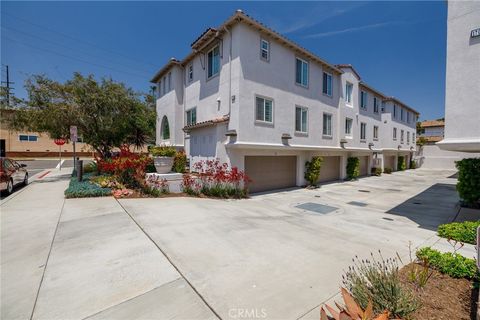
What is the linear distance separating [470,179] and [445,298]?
24.6 ft

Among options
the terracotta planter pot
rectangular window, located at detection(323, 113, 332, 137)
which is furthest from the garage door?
the terracotta planter pot

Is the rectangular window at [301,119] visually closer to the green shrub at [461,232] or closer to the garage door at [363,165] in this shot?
the green shrub at [461,232]

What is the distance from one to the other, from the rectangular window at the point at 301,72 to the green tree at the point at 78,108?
11296 millimetres

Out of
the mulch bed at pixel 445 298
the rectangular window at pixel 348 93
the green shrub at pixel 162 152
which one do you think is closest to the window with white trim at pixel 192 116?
the green shrub at pixel 162 152

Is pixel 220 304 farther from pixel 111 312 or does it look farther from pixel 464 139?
pixel 464 139

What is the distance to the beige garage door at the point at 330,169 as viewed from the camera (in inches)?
651

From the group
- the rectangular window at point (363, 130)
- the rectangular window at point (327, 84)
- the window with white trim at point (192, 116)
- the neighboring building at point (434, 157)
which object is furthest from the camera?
the neighboring building at point (434, 157)

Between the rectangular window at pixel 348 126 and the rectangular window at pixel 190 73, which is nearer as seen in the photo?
the rectangular window at pixel 190 73

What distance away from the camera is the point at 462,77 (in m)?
6.02

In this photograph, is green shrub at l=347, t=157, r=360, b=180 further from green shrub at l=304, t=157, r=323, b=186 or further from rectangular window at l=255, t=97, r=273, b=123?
rectangular window at l=255, t=97, r=273, b=123

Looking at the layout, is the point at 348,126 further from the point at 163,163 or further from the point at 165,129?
the point at 165,129

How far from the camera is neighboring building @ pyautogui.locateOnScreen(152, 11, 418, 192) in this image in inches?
421

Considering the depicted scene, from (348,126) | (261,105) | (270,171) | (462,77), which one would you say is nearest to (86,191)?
(261,105)

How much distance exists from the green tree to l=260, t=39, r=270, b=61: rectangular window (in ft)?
31.6
